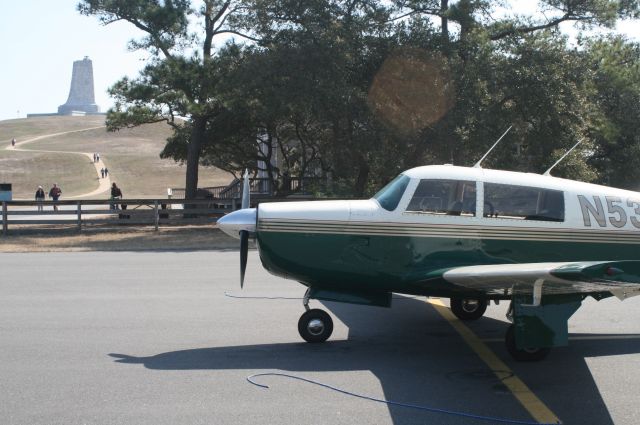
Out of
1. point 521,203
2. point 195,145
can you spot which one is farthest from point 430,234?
point 195,145

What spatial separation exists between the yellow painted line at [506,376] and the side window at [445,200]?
1.57 metres

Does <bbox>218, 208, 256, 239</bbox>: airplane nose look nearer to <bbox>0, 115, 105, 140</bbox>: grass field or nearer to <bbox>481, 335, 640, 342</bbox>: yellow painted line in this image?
<bbox>481, 335, 640, 342</bbox>: yellow painted line

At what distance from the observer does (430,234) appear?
7.70 metres

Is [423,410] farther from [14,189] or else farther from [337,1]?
[14,189]

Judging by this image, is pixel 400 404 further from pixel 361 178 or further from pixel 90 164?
pixel 90 164

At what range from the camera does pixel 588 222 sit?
7.87 m

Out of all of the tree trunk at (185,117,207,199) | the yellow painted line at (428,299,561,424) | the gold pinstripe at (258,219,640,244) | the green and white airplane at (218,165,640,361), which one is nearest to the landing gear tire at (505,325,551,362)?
the green and white airplane at (218,165,640,361)

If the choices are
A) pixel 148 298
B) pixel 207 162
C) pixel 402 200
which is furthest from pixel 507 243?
pixel 207 162

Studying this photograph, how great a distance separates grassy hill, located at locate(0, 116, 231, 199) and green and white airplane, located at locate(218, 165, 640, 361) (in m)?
35.6

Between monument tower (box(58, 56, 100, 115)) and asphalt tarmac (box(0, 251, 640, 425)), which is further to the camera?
monument tower (box(58, 56, 100, 115))

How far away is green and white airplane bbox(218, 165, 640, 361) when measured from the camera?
25.2ft

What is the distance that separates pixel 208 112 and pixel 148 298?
57.0ft

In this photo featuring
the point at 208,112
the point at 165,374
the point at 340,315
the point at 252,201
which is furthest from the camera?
the point at 208,112

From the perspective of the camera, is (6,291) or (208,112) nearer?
(6,291)
